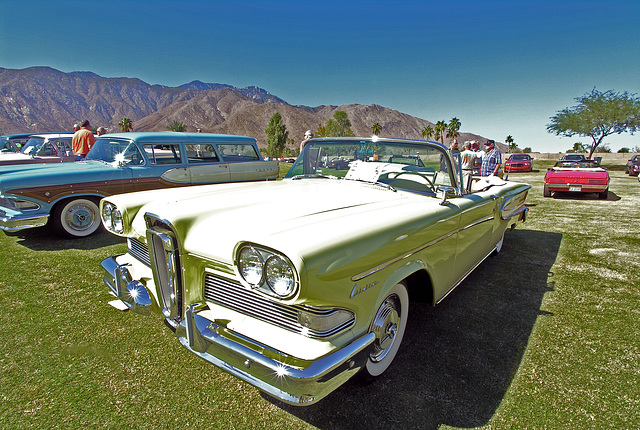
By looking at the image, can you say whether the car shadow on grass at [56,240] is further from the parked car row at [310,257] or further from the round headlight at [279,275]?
the round headlight at [279,275]

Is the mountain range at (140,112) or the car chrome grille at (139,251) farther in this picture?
the mountain range at (140,112)

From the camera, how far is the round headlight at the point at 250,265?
148 centimetres

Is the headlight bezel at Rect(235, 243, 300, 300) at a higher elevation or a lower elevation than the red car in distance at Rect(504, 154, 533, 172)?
higher

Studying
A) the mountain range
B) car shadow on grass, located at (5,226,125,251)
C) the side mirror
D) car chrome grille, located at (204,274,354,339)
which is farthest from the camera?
the mountain range

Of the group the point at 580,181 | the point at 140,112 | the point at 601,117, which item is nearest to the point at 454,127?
the point at 601,117

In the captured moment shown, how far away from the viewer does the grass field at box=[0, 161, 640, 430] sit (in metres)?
1.74

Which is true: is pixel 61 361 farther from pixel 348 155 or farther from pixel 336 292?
pixel 348 155

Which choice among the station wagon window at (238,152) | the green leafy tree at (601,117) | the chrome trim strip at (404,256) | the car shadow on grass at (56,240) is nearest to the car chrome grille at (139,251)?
the chrome trim strip at (404,256)

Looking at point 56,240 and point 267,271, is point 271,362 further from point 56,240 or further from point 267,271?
point 56,240

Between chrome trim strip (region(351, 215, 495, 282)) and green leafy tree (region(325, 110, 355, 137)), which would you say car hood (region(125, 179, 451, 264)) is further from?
green leafy tree (region(325, 110, 355, 137))

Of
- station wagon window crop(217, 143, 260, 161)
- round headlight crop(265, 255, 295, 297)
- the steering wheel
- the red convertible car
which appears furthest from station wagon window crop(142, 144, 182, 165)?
the red convertible car

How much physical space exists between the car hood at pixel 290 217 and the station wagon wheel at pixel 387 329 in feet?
1.36

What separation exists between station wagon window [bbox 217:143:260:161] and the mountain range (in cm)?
11709

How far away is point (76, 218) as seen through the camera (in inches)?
190
